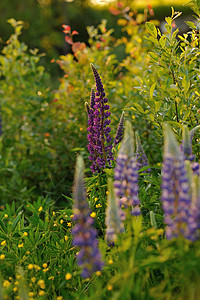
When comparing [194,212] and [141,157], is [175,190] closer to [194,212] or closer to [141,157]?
[194,212]

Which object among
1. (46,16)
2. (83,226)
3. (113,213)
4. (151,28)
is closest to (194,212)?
(113,213)

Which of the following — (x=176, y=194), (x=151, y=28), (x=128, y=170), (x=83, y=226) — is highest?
(x=151, y=28)

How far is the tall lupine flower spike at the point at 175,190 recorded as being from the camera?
68.9 inches

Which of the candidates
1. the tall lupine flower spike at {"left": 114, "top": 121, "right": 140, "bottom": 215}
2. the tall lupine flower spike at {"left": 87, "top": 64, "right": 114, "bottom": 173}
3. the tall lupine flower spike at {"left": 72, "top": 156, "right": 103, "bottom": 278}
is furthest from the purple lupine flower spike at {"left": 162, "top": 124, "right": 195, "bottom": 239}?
the tall lupine flower spike at {"left": 87, "top": 64, "right": 114, "bottom": 173}

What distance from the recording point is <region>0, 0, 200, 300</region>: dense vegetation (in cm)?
180

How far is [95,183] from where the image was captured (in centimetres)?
317

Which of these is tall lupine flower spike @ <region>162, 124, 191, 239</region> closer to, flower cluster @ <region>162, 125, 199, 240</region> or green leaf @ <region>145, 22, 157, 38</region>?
flower cluster @ <region>162, 125, 199, 240</region>

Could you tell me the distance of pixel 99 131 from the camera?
3029 mm

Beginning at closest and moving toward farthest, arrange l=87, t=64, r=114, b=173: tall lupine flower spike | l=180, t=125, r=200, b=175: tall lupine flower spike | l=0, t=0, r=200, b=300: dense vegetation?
l=0, t=0, r=200, b=300: dense vegetation < l=180, t=125, r=200, b=175: tall lupine flower spike < l=87, t=64, r=114, b=173: tall lupine flower spike

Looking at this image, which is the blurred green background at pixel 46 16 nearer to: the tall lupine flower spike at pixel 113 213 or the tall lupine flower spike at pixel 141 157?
the tall lupine flower spike at pixel 141 157

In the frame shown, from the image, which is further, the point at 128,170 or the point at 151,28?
the point at 151,28

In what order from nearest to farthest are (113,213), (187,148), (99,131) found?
1. (113,213)
2. (187,148)
3. (99,131)

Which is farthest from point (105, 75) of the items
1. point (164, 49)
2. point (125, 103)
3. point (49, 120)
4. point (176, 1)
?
point (164, 49)

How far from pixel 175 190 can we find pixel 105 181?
53.2 inches
